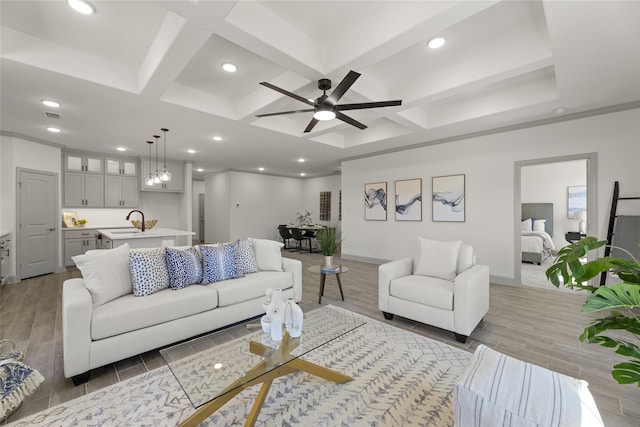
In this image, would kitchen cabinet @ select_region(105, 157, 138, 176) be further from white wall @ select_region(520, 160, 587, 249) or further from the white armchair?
white wall @ select_region(520, 160, 587, 249)

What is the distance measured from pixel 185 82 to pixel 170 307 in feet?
9.29

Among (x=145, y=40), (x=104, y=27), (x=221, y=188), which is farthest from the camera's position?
(x=221, y=188)

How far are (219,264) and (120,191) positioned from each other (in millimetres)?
5432

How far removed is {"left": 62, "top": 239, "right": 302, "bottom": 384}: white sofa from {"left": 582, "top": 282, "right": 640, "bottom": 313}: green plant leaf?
8.54 ft

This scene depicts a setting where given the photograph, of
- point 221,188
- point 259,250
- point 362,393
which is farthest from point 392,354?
point 221,188

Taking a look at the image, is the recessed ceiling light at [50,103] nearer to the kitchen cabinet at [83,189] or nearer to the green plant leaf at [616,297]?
the kitchen cabinet at [83,189]

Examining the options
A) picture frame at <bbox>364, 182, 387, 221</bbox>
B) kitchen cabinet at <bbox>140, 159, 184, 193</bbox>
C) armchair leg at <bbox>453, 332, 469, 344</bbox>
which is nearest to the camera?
armchair leg at <bbox>453, 332, 469, 344</bbox>

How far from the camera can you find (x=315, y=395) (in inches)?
71.7

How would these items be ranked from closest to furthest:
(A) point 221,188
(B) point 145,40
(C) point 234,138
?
(B) point 145,40, (C) point 234,138, (A) point 221,188

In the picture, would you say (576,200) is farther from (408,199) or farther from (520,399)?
(520,399)

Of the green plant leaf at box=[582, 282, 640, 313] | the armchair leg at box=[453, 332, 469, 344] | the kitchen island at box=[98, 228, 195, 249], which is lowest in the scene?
the armchair leg at box=[453, 332, 469, 344]

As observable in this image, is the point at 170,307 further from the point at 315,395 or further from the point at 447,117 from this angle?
the point at 447,117

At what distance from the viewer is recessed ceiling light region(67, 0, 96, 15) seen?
213 centimetres

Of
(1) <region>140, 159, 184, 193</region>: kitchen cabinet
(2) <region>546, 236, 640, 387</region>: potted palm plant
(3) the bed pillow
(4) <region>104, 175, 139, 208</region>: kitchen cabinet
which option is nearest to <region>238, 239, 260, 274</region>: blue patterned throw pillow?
(2) <region>546, 236, 640, 387</region>: potted palm plant
